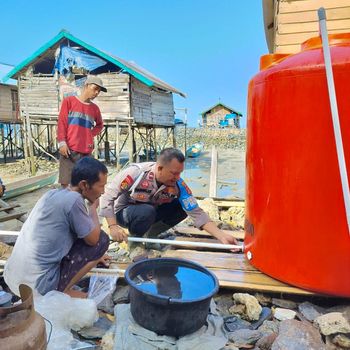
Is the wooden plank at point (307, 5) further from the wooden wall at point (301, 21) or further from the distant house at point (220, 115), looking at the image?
the distant house at point (220, 115)

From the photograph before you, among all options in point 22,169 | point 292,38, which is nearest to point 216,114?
point 22,169

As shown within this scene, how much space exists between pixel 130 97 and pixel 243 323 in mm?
12513

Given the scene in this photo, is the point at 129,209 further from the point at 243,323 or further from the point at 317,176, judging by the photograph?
the point at 317,176

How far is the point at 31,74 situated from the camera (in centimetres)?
1445

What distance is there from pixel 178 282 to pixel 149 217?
42.8 inches

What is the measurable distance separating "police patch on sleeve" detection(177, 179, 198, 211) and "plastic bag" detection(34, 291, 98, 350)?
1.46 metres

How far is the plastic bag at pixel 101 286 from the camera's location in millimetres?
2512

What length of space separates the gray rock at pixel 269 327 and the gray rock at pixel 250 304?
72 millimetres

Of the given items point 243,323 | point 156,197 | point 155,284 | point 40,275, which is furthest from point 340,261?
point 40,275

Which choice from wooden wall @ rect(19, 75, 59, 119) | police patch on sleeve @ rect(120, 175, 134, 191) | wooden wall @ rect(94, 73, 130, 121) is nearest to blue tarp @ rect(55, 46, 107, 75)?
wooden wall @ rect(94, 73, 130, 121)

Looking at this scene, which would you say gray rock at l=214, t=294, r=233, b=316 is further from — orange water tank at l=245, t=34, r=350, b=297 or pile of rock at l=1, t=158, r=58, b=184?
pile of rock at l=1, t=158, r=58, b=184

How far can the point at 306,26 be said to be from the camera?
15.1ft

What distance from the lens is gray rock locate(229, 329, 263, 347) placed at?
2.07m

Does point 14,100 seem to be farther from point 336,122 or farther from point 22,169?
point 336,122
